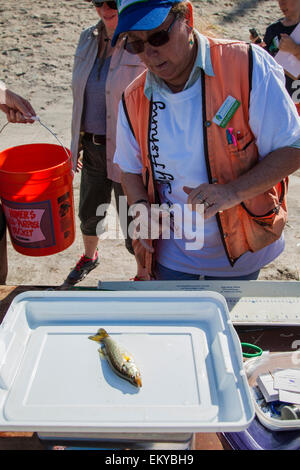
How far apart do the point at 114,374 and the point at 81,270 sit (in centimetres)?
268

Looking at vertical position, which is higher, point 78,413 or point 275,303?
point 78,413

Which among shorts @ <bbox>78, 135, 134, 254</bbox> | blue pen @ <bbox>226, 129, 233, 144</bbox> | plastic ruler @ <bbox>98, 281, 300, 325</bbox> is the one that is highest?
blue pen @ <bbox>226, 129, 233, 144</bbox>

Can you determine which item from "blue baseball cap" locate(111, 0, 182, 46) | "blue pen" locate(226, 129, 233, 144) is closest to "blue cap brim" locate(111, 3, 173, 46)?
"blue baseball cap" locate(111, 0, 182, 46)

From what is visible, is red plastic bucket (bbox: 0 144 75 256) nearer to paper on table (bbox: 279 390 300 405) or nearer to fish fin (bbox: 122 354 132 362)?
fish fin (bbox: 122 354 132 362)

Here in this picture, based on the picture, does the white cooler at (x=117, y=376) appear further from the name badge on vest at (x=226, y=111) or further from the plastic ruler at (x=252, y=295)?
the name badge on vest at (x=226, y=111)

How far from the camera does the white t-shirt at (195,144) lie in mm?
1740

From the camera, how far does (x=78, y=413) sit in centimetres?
117

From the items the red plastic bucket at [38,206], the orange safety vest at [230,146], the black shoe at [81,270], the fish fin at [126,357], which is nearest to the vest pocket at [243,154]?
the orange safety vest at [230,146]

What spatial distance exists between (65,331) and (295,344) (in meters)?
0.85

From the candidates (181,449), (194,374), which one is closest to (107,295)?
(194,374)

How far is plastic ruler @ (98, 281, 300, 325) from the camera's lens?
5.83 ft

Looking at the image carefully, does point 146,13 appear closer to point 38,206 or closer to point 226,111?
point 226,111
